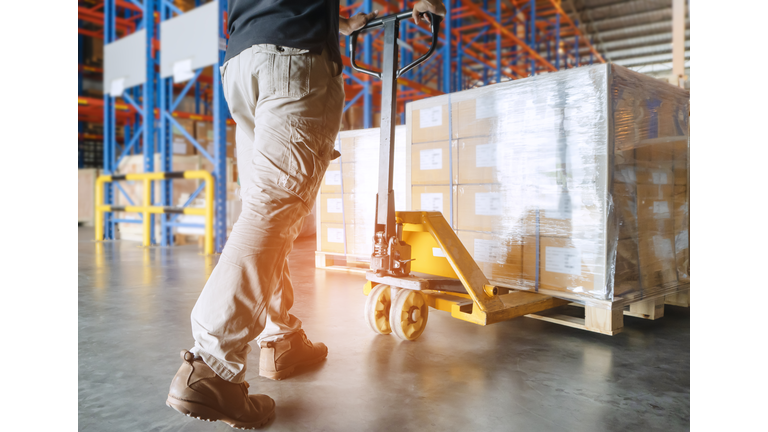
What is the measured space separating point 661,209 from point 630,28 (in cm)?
1765

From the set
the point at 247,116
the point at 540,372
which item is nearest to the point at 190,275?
the point at 247,116

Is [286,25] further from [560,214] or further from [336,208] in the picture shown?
[336,208]

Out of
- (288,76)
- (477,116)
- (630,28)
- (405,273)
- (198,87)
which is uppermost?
(630,28)

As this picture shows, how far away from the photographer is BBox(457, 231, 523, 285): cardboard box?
2.51 meters

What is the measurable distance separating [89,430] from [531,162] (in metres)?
2.10

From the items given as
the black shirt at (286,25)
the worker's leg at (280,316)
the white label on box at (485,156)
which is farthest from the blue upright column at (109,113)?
the black shirt at (286,25)

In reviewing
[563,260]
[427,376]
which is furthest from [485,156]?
[427,376]

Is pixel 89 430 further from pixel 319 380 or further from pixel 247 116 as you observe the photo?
pixel 247 116

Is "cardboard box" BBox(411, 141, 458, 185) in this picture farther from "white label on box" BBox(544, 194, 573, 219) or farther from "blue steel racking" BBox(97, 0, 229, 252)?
"blue steel racking" BBox(97, 0, 229, 252)

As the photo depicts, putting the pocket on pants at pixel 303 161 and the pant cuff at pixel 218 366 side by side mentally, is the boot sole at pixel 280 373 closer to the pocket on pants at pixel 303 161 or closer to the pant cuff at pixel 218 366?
the pant cuff at pixel 218 366

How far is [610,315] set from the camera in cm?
216

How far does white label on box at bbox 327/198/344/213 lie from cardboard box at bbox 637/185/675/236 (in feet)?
7.82

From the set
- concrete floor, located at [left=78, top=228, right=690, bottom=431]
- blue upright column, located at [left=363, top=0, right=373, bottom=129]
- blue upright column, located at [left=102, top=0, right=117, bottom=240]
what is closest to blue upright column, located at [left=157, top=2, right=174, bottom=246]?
blue upright column, located at [left=102, top=0, right=117, bottom=240]

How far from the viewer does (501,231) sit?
2.55 meters
